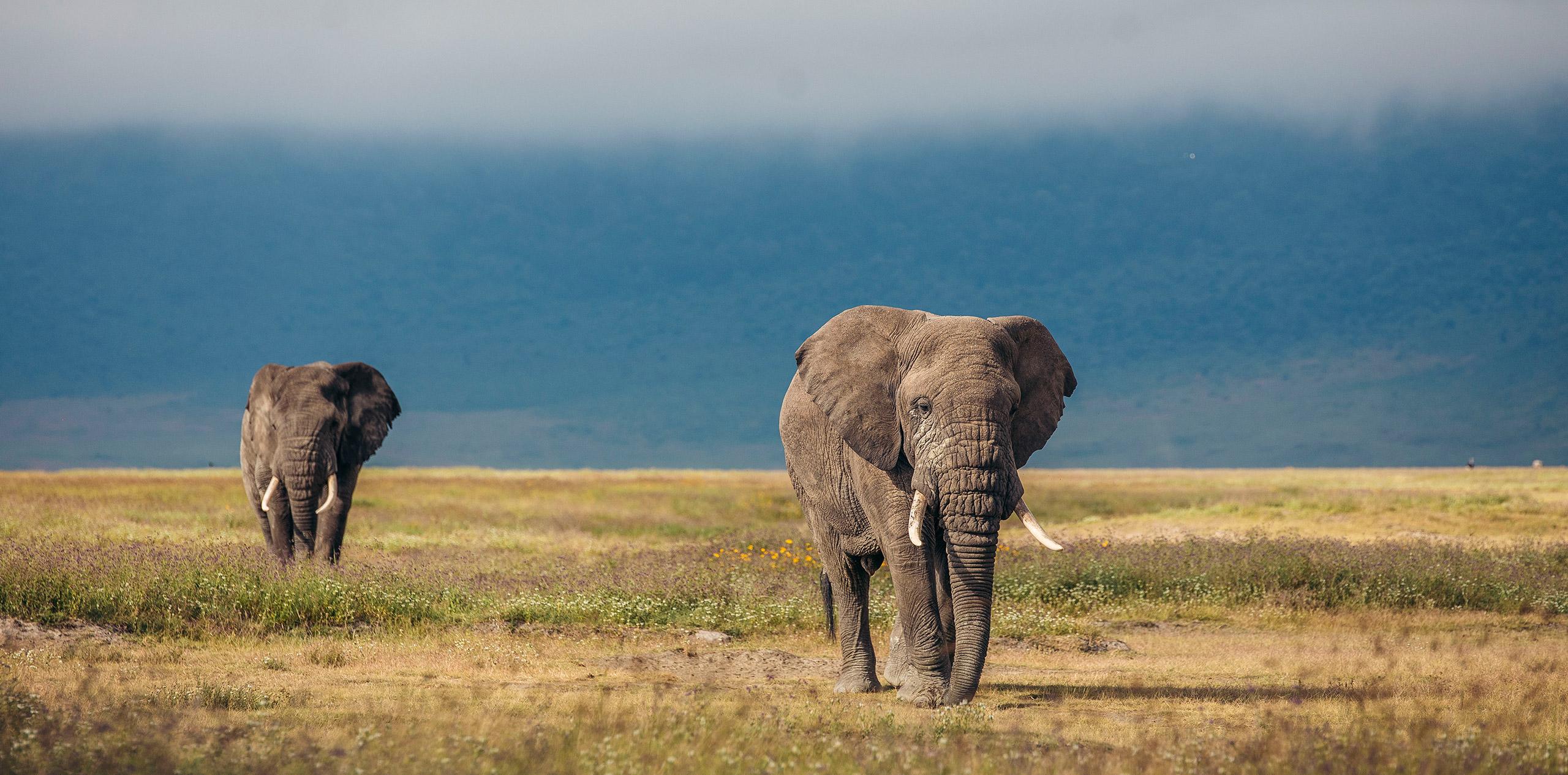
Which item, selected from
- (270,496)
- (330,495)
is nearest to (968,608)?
(330,495)

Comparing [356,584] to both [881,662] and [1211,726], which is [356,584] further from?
[1211,726]

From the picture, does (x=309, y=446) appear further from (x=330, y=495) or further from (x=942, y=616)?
(x=942, y=616)

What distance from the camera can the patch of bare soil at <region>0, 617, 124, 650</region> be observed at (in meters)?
13.3

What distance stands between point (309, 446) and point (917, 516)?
41.7 feet

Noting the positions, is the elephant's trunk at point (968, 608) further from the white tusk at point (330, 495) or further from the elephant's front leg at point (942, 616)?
the white tusk at point (330, 495)

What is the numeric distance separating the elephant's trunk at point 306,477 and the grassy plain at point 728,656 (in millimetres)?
1068

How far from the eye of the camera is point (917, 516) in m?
10.0

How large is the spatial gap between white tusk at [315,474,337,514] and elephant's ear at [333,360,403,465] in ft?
2.69

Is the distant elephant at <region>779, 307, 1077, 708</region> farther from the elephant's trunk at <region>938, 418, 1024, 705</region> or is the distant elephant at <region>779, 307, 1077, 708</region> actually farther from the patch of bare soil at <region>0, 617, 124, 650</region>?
the patch of bare soil at <region>0, 617, 124, 650</region>

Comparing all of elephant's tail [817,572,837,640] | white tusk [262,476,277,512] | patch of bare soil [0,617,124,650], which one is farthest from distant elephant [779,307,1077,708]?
white tusk [262,476,277,512]

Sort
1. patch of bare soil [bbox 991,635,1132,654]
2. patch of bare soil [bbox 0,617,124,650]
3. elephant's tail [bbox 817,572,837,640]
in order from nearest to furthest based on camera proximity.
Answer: patch of bare soil [bbox 0,617,124,650] → elephant's tail [bbox 817,572,837,640] → patch of bare soil [bbox 991,635,1132,654]

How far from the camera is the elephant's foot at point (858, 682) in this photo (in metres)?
11.9

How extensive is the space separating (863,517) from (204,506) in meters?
30.4

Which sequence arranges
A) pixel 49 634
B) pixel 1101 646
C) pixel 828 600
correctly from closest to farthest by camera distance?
pixel 49 634 < pixel 828 600 < pixel 1101 646
